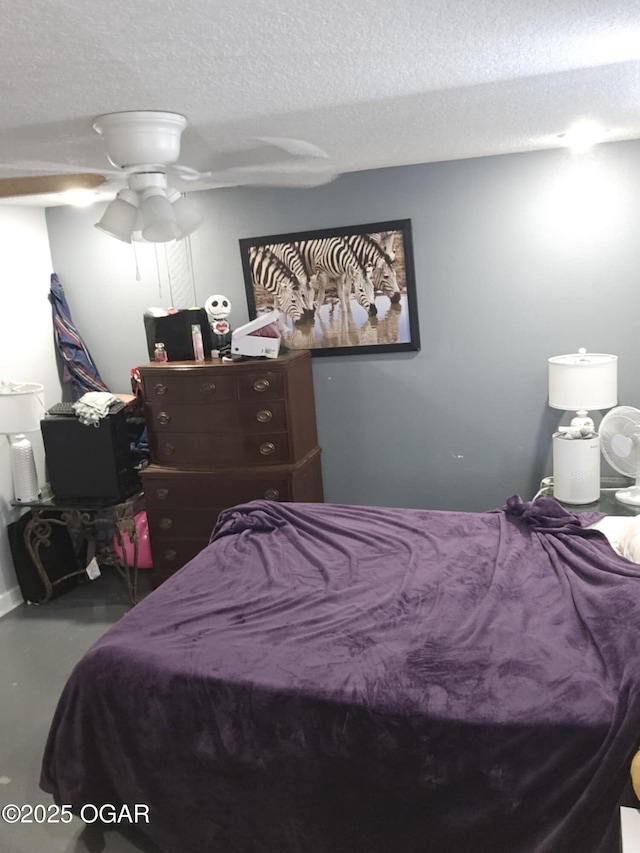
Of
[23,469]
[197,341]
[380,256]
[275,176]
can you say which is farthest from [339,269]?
[23,469]

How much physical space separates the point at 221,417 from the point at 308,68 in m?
2.08

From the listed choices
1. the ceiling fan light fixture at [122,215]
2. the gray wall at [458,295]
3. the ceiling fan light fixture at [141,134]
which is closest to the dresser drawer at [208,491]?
the gray wall at [458,295]

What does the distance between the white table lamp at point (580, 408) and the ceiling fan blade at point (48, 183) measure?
7.21 feet

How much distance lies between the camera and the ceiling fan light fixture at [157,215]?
2.53m

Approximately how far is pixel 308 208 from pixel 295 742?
8.90 ft

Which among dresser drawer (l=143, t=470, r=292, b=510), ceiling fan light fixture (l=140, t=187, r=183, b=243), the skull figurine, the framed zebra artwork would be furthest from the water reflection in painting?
ceiling fan light fixture (l=140, t=187, r=183, b=243)

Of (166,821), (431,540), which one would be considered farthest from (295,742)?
(431,540)

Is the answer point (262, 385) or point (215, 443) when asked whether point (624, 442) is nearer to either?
point (262, 385)

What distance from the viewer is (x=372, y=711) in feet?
5.89

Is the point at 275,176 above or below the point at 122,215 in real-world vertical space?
above

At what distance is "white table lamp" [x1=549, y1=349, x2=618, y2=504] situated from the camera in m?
Result: 3.09

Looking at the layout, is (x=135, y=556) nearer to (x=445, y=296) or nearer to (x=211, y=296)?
(x=211, y=296)

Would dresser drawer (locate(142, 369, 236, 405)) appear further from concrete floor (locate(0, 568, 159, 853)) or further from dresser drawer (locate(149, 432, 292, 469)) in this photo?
concrete floor (locate(0, 568, 159, 853))

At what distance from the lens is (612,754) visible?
5.23 ft
